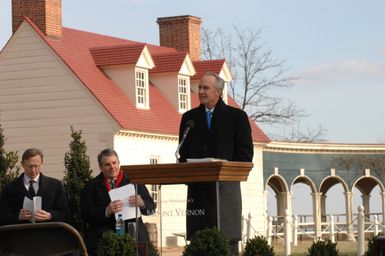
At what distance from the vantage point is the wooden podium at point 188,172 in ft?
33.5

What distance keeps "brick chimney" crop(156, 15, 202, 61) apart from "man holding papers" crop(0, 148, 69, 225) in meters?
34.4

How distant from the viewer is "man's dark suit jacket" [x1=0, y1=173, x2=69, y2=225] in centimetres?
1188

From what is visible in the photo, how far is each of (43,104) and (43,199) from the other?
25.0m

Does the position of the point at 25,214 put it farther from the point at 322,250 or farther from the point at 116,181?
the point at 322,250

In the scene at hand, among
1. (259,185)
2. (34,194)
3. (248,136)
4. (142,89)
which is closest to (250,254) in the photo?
(248,136)

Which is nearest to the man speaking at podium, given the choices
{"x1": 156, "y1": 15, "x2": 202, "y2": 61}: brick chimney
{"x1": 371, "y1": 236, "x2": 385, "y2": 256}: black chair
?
{"x1": 371, "y1": 236, "x2": 385, "y2": 256}: black chair

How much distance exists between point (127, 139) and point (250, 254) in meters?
26.2

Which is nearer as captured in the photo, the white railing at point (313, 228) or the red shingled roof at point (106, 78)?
the white railing at point (313, 228)

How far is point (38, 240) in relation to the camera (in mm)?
9031

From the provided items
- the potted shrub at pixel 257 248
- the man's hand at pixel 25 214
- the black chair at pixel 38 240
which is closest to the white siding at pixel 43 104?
the man's hand at pixel 25 214

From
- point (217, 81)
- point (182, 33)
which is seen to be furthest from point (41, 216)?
point (182, 33)

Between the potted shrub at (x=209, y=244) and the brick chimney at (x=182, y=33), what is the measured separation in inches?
1433

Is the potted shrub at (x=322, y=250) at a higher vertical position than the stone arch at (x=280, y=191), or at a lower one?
lower

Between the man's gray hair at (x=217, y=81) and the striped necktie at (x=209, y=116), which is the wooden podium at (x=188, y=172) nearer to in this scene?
the striped necktie at (x=209, y=116)
